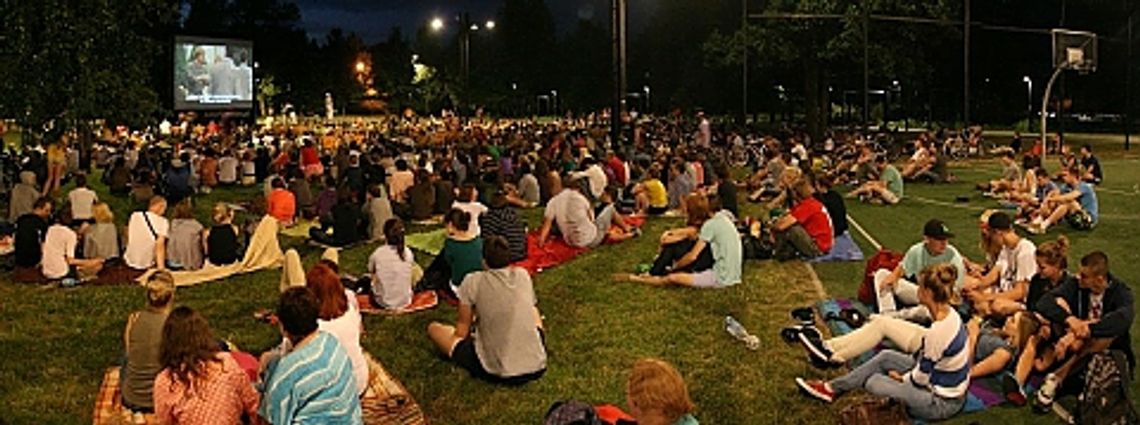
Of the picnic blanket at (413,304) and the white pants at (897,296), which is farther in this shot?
the picnic blanket at (413,304)

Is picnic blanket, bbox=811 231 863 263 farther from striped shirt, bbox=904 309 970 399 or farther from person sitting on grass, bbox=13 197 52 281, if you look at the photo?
person sitting on grass, bbox=13 197 52 281

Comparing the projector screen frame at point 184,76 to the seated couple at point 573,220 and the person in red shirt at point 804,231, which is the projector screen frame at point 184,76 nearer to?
the seated couple at point 573,220

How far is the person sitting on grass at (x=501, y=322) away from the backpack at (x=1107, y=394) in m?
3.92

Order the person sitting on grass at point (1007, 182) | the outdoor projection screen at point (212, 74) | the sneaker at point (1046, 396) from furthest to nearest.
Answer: the outdoor projection screen at point (212, 74), the person sitting on grass at point (1007, 182), the sneaker at point (1046, 396)

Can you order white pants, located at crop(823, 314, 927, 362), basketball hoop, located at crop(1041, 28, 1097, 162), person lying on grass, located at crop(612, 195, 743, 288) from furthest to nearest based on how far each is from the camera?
basketball hoop, located at crop(1041, 28, 1097, 162)
person lying on grass, located at crop(612, 195, 743, 288)
white pants, located at crop(823, 314, 927, 362)

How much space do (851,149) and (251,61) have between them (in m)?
26.5

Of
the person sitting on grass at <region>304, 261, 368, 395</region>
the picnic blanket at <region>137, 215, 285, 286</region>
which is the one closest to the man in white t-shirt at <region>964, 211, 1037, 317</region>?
the person sitting on grass at <region>304, 261, 368, 395</region>

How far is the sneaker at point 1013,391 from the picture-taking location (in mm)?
8039

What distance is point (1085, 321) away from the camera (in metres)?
7.88

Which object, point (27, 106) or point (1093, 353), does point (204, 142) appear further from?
point (1093, 353)

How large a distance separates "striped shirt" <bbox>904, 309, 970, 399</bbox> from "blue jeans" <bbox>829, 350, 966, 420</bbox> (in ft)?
0.17

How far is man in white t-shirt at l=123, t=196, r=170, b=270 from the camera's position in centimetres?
1402

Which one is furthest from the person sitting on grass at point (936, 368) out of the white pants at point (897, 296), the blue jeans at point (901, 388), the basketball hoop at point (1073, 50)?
the basketball hoop at point (1073, 50)

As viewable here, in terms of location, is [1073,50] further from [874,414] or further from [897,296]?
[874,414]
